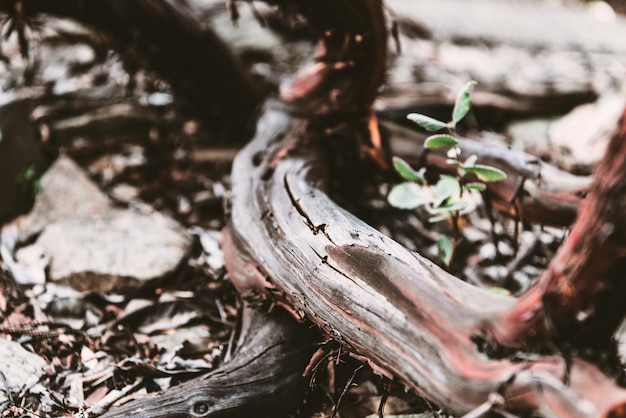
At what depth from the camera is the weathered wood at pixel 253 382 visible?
157 centimetres

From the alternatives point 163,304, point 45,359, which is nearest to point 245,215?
point 163,304

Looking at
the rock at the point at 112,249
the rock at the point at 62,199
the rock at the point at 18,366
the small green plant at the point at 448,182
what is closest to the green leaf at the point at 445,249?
the small green plant at the point at 448,182

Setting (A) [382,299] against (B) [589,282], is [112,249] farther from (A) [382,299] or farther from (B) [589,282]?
(B) [589,282]

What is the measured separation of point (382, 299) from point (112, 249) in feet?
4.71

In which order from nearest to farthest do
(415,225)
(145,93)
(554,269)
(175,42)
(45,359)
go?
1. (554,269)
2. (45,359)
3. (415,225)
4. (175,42)
5. (145,93)

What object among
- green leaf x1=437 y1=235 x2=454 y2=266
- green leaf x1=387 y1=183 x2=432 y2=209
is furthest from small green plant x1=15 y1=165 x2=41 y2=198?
green leaf x1=437 y1=235 x2=454 y2=266

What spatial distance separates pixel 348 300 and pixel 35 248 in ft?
5.46

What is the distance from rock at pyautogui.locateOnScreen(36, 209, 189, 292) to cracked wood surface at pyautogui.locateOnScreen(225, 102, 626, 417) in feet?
1.63

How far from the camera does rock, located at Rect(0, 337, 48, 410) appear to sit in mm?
1795

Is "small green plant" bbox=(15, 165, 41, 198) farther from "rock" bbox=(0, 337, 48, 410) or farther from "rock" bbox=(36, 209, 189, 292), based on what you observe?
"rock" bbox=(0, 337, 48, 410)

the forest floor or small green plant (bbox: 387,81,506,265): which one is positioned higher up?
small green plant (bbox: 387,81,506,265)

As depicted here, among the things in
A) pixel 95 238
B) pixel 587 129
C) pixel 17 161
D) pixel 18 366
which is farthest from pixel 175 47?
pixel 587 129

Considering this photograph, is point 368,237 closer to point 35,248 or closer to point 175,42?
point 35,248

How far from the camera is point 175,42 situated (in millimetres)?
3043
